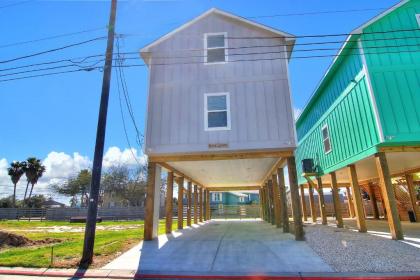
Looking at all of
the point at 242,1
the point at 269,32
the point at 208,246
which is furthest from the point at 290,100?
the point at 208,246

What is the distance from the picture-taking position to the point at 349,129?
1209 cm

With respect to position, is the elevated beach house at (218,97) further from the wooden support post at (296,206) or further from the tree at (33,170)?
the tree at (33,170)

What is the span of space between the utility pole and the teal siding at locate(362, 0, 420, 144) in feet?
30.5

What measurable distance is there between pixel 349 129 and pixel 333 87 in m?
2.79

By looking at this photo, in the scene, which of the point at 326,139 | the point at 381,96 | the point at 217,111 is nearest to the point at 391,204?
the point at 381,96

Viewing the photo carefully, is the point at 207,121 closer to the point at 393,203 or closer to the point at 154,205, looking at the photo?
the point at 154,205

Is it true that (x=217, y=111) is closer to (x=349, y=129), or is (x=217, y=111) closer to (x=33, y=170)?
(x=349, y=129)

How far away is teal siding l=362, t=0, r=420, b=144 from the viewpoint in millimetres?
9523

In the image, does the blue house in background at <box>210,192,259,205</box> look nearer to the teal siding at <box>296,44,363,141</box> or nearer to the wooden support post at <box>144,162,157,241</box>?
the teal siding at <box>296,44,363,141</box>

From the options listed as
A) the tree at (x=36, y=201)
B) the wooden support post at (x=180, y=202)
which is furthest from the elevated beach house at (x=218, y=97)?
the tree at (x=36, y=201)

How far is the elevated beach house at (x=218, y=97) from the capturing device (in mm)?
9969

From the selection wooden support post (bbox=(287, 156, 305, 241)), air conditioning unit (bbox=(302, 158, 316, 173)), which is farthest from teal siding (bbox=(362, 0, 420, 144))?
air conditioning unit (bbox=(302, 158, 316, 173))

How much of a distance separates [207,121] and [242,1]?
14.2 feet

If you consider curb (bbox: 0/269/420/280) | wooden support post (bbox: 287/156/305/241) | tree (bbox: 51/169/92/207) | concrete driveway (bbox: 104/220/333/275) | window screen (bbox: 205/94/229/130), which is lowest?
curb (bbox: 0/269/420/280)
